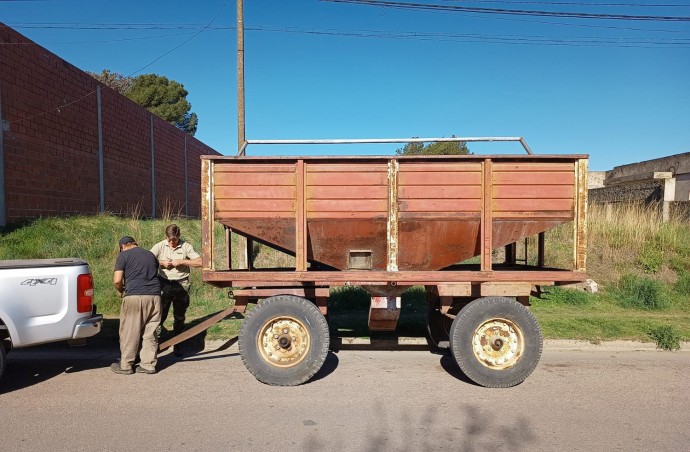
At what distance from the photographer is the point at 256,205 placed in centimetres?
527

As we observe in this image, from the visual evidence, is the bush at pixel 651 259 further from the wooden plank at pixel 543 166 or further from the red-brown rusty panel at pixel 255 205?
the red-brown rusty panel at pixel 255 205

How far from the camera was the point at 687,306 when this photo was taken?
30.2ft

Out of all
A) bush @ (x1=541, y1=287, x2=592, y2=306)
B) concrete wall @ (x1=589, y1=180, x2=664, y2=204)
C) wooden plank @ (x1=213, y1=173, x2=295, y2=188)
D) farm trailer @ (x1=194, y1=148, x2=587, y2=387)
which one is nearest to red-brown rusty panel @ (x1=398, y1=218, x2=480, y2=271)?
farm trailer @ (x1=194, y1=148, x2=587, y2=387)

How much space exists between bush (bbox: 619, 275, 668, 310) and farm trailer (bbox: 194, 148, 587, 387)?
16.9 ft

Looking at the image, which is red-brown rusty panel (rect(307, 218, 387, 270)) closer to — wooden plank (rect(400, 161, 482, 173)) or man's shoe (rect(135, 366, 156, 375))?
wooden plank (rect(400, 161, 482, 173))

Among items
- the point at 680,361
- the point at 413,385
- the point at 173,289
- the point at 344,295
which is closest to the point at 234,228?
the point at 173,289

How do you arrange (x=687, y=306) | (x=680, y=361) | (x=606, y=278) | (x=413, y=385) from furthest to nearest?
(x=606, y=278) < (x=687, y=306) < (x=680, y=361) < (x=413, y=385)

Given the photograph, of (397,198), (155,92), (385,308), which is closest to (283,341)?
(385,308)

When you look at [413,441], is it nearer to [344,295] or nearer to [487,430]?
[487,430]

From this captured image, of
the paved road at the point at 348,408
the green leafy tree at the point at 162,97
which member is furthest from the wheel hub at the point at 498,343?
the green leafy tree at the point at 162,97

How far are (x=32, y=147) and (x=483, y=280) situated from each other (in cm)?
1084

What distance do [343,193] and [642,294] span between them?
7.44m

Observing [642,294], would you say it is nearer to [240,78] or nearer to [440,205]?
[440,205]

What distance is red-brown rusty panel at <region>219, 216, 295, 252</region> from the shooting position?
5.30 meters
